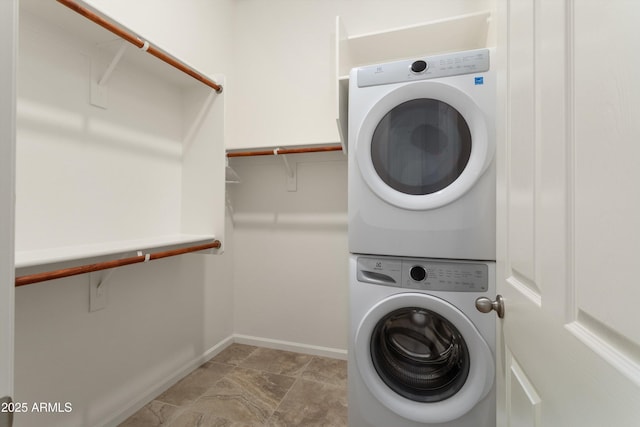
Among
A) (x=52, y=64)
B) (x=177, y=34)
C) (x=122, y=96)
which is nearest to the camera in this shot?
(x=52, y=64)

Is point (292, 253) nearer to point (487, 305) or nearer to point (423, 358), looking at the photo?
point (423, 358)

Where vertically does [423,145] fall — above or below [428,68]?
below

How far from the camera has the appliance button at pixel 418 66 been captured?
1.17 meters

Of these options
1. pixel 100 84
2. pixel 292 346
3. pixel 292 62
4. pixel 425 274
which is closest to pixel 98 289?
pixel 100 84

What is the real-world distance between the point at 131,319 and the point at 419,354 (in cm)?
144

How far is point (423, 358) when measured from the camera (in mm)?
1229

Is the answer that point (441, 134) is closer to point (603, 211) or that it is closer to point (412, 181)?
point (412, 181)

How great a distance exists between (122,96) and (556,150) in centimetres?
176

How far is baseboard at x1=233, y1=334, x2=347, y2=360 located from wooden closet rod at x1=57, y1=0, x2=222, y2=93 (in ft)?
5.99

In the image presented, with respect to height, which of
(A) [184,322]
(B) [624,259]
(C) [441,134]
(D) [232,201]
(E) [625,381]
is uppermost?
(C) [441,134]

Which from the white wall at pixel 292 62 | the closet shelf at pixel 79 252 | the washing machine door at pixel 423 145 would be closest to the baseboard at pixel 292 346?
the closet shelf at pixel 79 252

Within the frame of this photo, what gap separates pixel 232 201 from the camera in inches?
90.5

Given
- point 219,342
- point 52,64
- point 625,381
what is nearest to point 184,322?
point 219,342

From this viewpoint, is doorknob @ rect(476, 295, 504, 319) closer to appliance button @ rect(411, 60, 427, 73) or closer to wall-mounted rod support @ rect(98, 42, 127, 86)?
appliance button @ rect(411, 60, 427, 73)
